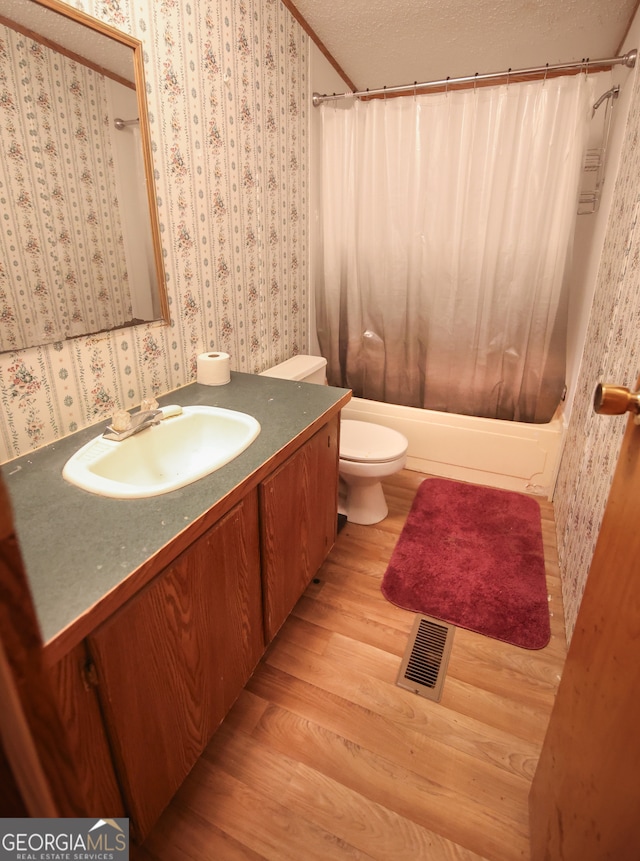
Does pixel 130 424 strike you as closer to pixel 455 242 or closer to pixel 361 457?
pixel 361 457

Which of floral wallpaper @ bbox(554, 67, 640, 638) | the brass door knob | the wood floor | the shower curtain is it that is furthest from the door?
the shower curtain

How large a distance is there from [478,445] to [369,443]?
0.73m

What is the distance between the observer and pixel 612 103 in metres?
2.15

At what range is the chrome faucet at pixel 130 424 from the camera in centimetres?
123

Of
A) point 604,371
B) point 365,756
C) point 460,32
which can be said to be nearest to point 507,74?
point 460,32

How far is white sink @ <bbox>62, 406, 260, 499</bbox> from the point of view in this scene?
1.03 m

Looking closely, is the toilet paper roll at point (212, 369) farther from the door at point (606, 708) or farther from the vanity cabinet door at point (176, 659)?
the door at point (606, 708)

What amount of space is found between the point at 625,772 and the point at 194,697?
2.74 ft

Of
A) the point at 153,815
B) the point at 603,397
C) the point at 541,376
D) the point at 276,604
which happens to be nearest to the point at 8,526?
the point at 603,397

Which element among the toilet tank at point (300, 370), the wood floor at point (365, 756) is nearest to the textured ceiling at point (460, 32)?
the toilet tank at point (300, 370)

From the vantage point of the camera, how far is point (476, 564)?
2020mm

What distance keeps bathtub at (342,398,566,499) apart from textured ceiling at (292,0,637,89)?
5.84ft

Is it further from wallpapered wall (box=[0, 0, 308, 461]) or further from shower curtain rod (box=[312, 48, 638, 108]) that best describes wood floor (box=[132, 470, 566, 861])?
shower curtain rod (box=[312, 48, 638, 108])

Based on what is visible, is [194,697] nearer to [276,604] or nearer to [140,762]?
[140,762]
